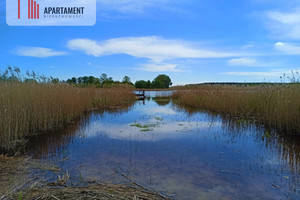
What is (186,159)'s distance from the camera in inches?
151

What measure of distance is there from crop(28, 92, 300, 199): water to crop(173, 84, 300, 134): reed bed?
71 cm

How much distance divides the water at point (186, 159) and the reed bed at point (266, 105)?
2.32 ft

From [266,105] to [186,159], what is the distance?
17.9ft

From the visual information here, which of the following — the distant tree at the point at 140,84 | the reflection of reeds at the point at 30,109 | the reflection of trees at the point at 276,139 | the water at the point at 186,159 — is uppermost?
the distant tree at the point at 140,84

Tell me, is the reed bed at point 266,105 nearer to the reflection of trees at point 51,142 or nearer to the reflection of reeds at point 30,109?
the reflection of trees at point 51,142

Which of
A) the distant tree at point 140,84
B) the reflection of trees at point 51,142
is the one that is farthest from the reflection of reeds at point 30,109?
the distant tree at point 140,84

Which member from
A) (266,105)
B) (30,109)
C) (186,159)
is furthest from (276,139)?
(30,109)

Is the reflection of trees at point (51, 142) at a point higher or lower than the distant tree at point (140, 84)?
lower

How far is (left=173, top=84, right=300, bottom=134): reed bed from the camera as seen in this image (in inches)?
225

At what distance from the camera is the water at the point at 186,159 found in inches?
109

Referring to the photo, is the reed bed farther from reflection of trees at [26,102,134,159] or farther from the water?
reflection of trees at [26,102,134,159]

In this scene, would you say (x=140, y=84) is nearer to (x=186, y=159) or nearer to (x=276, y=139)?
(x=276, y=139)

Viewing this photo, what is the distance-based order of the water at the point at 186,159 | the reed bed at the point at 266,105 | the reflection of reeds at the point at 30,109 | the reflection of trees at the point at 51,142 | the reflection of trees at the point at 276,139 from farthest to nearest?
the reed bed at the point at 266,105 < the reflection of reeds at the point at 30,109 < the reflection of trees at the point at 51,142 < the reflection of trees at the point at 276,139 < the water at the point at 186,159

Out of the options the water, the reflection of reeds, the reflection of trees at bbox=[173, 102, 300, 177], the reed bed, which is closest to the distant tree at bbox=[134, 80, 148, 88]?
the reed bed
